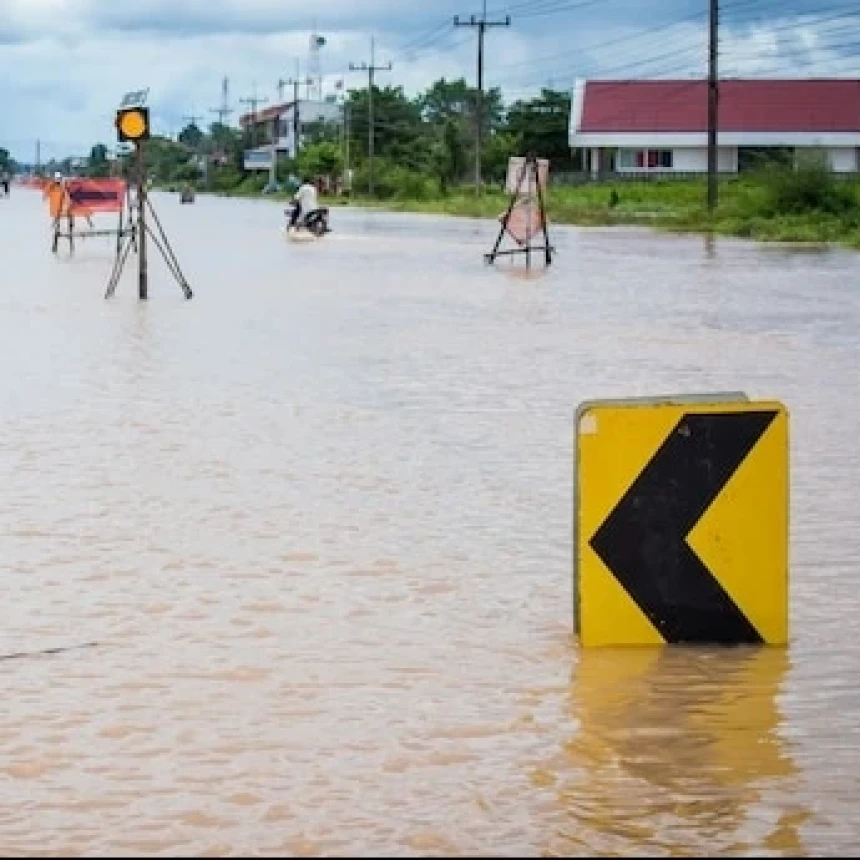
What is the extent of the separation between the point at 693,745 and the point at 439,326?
14.4m

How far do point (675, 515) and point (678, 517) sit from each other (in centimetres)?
1

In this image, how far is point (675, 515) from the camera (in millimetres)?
6688

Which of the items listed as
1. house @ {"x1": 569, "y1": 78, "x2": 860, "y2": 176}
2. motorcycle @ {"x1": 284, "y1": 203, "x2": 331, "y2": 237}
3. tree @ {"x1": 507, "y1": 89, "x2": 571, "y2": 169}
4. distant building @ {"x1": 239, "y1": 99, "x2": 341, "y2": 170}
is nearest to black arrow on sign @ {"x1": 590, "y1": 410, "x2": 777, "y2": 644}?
motorcycle @ {"x1": 284, "y1": 203, "x2": 331, "y2": 237}

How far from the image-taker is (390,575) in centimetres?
802

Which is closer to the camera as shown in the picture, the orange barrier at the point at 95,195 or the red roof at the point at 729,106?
the orange barrier at the point at 95,195

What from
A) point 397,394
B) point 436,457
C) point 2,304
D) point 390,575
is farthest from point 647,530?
point 2,304

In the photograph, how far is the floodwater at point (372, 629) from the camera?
5.14 m

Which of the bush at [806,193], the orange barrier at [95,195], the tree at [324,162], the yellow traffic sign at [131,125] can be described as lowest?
the tree at [324,162]

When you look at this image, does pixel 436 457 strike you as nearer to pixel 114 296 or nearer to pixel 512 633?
pixel 512 633

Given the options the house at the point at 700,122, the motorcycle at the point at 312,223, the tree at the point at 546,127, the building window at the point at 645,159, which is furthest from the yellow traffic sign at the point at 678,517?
the tree at the point at 546,127

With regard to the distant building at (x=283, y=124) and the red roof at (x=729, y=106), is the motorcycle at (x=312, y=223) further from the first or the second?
the distant building at (x=283, y=124)

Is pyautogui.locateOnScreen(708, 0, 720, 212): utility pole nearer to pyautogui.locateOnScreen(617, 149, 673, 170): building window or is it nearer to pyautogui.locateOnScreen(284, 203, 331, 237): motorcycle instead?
pyautogui.locateOnScreen(284, 203, 331, 237): motorcycle

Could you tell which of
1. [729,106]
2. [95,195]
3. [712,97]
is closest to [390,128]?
[729,106]

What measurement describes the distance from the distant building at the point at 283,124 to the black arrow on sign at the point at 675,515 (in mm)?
160611
